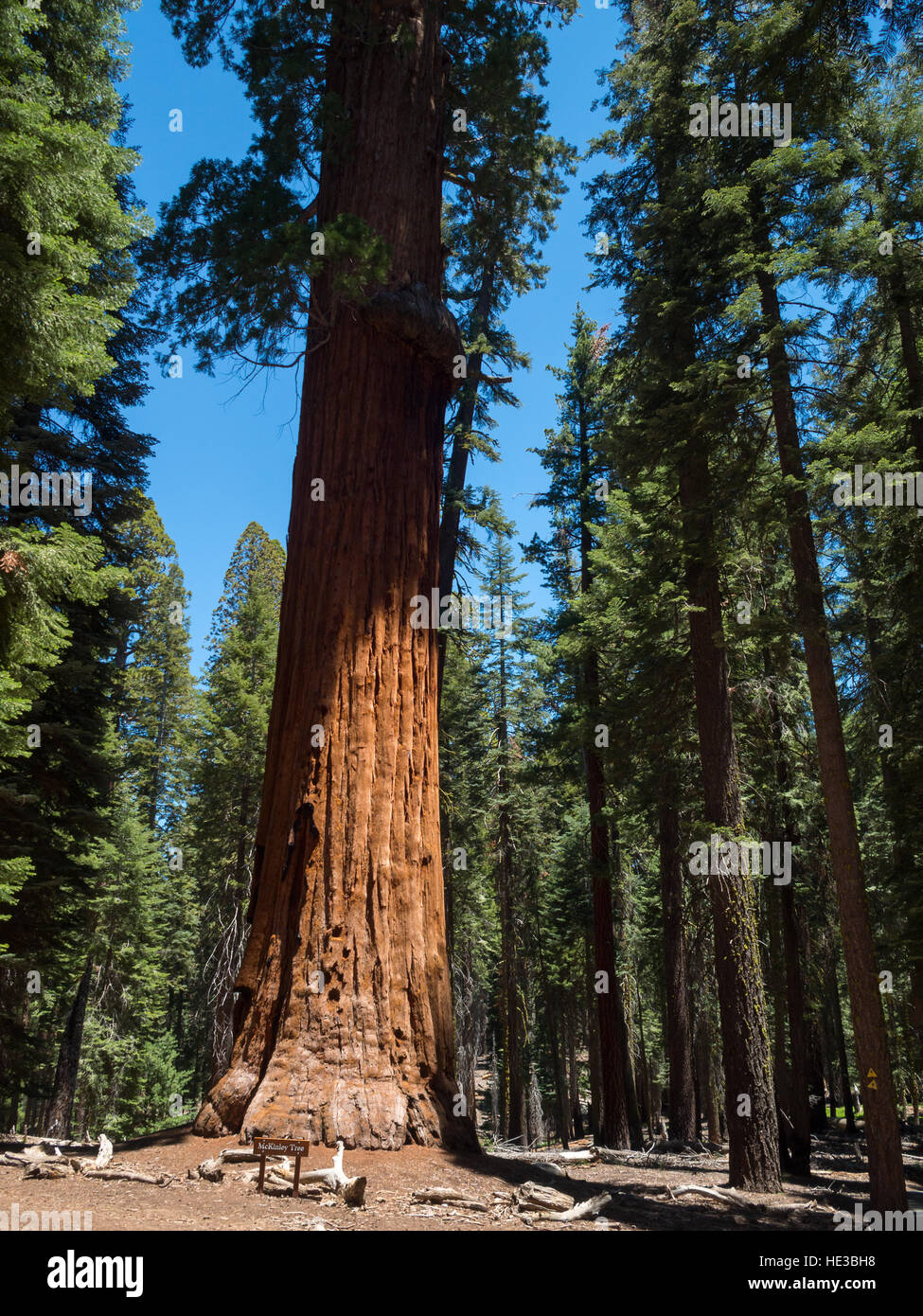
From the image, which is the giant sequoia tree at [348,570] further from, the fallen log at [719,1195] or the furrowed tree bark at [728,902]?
the furrowed tree bark at [728,902]

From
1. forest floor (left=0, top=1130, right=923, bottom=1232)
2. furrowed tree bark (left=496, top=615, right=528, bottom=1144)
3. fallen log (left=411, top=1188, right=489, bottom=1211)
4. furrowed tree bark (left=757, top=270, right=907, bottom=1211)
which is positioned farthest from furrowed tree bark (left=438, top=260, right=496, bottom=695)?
fallen log (left=411, top=1188, right=489, bottom=1211)

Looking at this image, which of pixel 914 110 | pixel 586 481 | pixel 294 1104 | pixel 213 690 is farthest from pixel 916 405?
pixel 213 690

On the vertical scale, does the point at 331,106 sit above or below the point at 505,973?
above

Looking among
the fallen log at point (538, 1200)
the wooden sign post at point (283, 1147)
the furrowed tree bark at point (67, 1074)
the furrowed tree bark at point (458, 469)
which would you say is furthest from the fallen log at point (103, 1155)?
the furrowed tree bark at point (67, 1074)

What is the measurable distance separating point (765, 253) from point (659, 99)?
4.18m

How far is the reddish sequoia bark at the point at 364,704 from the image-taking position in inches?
213

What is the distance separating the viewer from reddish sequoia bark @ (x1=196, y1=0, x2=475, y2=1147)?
541 centimetres

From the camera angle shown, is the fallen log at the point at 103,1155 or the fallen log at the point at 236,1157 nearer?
the fallen log at the point at 236,1157

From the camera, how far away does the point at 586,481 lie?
19859 millimetres

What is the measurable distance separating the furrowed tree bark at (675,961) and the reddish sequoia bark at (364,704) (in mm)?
11052

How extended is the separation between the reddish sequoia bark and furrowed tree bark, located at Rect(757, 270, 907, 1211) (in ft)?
14.6

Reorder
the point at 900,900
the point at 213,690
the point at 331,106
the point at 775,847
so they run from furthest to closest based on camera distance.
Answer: the point at 213,690, the point at 775,847, the point at 900,900, the point at 331,106

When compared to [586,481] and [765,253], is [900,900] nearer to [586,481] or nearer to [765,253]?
[765,253]

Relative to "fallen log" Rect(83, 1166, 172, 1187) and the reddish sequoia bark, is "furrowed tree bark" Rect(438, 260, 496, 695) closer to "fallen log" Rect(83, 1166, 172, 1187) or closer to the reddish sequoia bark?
the reddish sequoia bark
